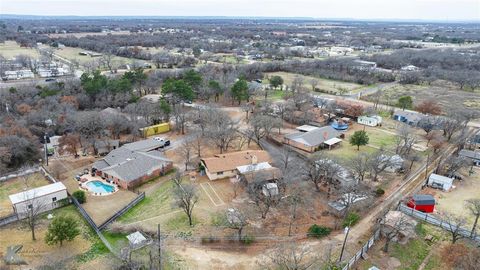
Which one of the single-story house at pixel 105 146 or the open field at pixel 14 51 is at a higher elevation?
the open field at pixel 14 51

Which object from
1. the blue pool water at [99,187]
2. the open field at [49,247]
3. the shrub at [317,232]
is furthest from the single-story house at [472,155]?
the open field at [49,247]

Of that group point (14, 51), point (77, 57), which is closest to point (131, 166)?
point (77, 57)

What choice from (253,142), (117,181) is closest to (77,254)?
(117,181)

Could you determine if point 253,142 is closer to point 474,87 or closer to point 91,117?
point 91,117

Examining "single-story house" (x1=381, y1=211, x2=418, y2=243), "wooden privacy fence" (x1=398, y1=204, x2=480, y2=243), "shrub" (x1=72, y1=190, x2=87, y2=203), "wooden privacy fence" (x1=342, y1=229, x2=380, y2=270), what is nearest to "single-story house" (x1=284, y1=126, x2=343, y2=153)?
"wooden privacy fence" (x1=398, y1=204, x2=480, y2=243)

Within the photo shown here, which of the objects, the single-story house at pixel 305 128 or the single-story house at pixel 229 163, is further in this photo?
the single-story house at pixel 305 128

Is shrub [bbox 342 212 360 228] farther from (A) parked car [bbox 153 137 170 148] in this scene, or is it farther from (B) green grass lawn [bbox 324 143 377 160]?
(A) parked car [bbox 153 137 170 148]

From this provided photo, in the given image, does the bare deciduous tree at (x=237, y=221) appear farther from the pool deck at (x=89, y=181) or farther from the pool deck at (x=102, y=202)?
the pool deck at (x=89, y=181)

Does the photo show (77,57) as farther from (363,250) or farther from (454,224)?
(454,224)
